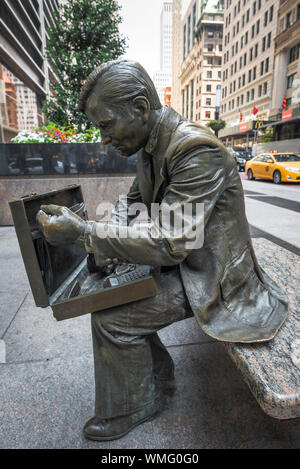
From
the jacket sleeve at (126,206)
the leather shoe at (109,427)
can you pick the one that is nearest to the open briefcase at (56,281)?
the jacket sleeve at (126,206)

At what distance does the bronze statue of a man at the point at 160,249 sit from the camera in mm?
1357

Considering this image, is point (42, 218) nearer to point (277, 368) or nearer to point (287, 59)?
point (277, 368)

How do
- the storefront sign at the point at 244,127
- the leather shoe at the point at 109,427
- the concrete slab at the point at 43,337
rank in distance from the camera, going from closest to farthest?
the leather shoe at the point at 109,427
the concrete slab at the point at 43,337
the storefront sign at the point at 244,127

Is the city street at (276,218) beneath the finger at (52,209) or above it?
beneath

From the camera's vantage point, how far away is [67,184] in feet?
→ 22.3

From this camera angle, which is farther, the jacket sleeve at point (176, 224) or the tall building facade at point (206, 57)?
the tall building facade at point (206, 57)

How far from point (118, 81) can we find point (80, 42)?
9.97 m

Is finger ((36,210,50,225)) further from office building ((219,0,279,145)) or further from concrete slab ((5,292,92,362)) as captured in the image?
office building ((219,0,279,145))

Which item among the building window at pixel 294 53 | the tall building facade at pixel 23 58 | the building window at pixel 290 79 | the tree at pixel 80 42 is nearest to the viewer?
the tree at pixel 80 42

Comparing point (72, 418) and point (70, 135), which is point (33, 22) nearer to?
point (70, 135)

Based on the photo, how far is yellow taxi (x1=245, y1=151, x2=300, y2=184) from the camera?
14531 millimetres

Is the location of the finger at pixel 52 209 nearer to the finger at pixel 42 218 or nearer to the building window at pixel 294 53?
the finger at pixel 42 218

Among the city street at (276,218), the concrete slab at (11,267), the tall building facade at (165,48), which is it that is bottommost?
the city street at (276,218)

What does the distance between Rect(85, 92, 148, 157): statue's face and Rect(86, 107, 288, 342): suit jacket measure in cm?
9
